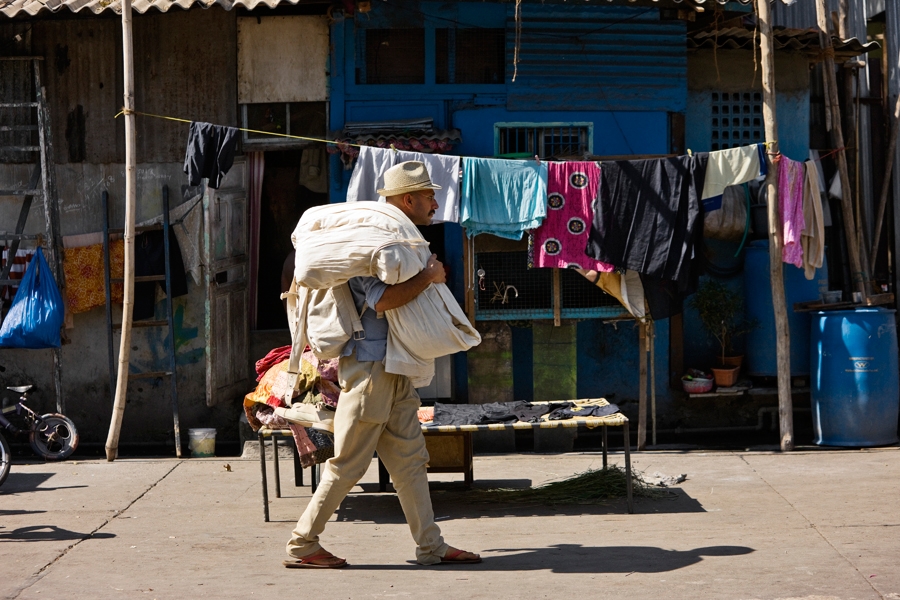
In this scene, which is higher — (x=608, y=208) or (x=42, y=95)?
(x=42, y=95)

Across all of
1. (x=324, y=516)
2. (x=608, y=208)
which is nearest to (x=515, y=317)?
(x=608, y=208)

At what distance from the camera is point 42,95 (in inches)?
382

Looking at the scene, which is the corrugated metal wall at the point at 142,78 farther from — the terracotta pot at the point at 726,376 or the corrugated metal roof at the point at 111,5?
the terracotta pot at the point at 726,376

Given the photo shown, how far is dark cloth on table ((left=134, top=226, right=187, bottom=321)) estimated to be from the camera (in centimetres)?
969

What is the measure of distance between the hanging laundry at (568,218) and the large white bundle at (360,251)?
3.63 metres

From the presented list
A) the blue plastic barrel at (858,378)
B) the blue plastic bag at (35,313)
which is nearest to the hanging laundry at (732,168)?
the blue plastic barrel at (858,378)

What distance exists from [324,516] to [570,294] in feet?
14.9

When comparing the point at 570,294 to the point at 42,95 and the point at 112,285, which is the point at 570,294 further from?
the point at 42,95

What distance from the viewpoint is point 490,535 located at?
644cm

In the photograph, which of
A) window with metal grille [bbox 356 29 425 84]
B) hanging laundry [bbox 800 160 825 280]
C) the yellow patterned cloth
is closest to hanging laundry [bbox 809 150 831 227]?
hanging laundry [bbox 800 160 825 280]

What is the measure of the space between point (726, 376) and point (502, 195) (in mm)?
2697

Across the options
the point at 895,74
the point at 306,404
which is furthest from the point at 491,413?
the point at 895,74

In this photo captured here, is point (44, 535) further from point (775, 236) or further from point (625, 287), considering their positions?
point (775, 236)

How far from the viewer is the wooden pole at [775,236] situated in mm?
8766
